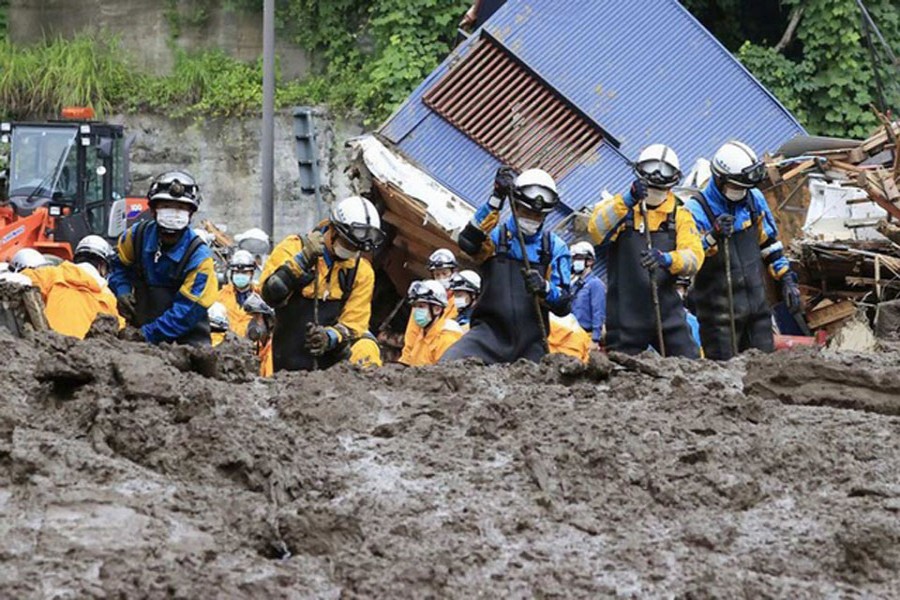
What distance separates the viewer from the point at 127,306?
426 inches

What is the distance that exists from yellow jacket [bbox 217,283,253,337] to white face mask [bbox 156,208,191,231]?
4.98 metres

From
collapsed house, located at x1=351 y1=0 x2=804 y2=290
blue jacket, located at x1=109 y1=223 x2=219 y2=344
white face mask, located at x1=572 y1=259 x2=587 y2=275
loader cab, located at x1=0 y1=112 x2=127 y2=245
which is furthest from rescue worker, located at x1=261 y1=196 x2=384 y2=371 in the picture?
loader cab, located at x1=0 y1=112 x2=127 y2=245

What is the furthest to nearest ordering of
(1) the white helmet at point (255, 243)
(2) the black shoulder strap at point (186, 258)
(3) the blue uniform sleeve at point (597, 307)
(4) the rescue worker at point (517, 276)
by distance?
(1) the white helmet at point (255, 243) < (3) the blue uniform sleeve at point (597, 307) < (4) the rescue worker at point (517, 276) < (2) the black shoulder strap at point (186, 258)

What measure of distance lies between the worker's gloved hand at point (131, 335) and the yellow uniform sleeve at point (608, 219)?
2898 millimetres

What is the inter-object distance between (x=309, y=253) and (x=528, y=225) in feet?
4.39

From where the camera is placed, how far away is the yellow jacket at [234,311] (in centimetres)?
1578

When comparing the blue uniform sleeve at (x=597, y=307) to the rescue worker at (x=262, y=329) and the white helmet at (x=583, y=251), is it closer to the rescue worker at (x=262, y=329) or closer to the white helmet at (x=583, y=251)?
the white helmet at (x=583, y=251)

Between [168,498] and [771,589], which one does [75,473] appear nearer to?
[168,498]

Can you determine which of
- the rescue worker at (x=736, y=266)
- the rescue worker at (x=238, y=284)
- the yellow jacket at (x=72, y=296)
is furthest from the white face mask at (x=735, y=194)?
the rescue worker at (x=238, y=284)

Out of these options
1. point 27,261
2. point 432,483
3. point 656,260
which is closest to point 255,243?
point 27,261

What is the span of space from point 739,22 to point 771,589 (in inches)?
888

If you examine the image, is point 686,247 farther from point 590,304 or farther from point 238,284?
point 238,284

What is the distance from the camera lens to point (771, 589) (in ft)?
17.0

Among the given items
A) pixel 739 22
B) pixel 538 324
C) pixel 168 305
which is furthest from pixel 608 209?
pixel 739 22
